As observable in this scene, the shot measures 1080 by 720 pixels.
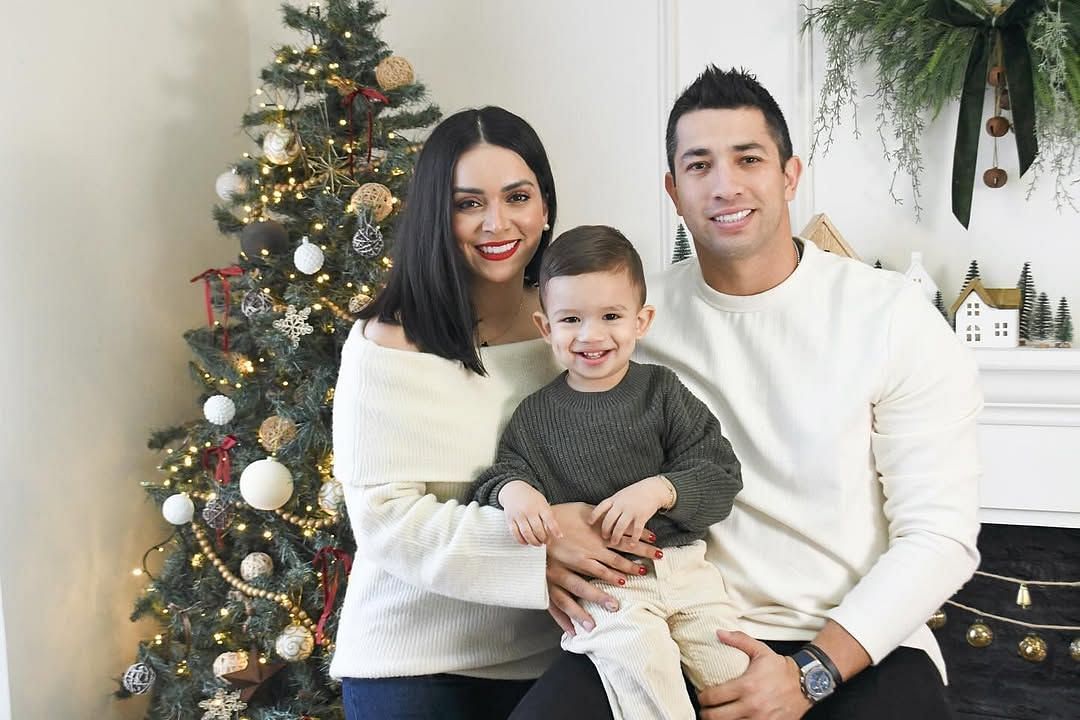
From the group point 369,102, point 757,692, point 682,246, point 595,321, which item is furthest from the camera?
point 682,246

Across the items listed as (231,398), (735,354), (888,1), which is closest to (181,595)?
(231,398)

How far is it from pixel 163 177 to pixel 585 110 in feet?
4.31

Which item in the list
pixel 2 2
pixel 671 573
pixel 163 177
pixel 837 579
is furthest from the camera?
pixel 163 177

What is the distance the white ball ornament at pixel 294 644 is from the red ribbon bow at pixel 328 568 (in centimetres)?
4

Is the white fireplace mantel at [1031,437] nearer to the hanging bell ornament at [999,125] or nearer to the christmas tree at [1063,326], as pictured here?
the christmas tree at [1063,326]

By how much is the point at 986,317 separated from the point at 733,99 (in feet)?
3.60

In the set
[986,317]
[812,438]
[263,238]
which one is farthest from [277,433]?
[986,317]

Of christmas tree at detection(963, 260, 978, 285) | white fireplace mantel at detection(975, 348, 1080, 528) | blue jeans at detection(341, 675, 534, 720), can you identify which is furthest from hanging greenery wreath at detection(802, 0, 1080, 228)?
blue jeans at detection(341, 675, 534, 720)

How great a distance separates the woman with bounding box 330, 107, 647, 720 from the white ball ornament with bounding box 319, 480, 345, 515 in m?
0.66

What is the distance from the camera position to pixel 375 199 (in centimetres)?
239

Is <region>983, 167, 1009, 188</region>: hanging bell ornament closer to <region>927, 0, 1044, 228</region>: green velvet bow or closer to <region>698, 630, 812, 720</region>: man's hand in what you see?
<region>927, 0, 1044, 228</region>: green velvet bow

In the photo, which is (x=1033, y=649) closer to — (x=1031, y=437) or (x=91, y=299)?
(x=1031, y=437)

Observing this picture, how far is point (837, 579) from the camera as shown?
5.05 ft

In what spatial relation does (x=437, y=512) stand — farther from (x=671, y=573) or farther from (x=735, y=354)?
(x=735, y=354)
